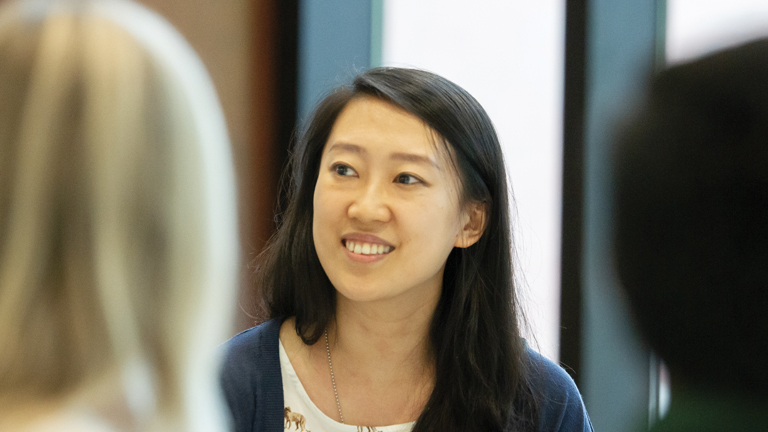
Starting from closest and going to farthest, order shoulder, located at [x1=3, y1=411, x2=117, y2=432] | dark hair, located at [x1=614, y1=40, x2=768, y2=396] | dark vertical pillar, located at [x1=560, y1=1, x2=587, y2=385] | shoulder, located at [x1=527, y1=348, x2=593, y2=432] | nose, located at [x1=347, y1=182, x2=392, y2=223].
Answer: shoulder, located at [x1=3, y1=411, x2=117, y2=432]
nose, located at [x1=347, y1=182, x2=392, y2=223]
shoulder, located at [x1=527, y1=348, x2=593, y2=432]
dark hair, located at [x1=614, y1=40, x2=768, y2=396]
dark vertical pillar, located at [x1=560, y1=1, x2=587, y2=385]

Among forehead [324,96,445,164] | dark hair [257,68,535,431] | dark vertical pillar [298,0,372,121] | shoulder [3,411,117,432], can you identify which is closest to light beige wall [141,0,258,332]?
dark vertical pillar [298,0,372,121]

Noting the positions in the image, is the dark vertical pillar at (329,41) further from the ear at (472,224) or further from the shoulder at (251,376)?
the shoulder at (251,376)

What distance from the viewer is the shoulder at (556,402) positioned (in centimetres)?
141

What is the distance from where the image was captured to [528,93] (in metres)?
1.92

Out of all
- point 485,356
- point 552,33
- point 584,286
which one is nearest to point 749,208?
point 584,286

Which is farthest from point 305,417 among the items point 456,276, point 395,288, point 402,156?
point 402,156

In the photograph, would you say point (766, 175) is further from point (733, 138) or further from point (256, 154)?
point (256, 154)

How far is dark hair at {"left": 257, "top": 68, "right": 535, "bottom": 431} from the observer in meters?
1.36

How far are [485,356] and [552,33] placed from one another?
965 mm

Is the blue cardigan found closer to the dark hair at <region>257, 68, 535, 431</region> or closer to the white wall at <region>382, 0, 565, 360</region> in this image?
the dark hair at <region>257, 68, 535, 431</region>

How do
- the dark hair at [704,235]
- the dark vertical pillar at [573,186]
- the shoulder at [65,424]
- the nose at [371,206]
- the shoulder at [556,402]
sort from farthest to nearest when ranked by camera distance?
the dark vertical pillar at [573,186] → the dark hair at [704,235] → the shoulder at [556,402] → the nose at [371,206] → the shoulder at [65,424]

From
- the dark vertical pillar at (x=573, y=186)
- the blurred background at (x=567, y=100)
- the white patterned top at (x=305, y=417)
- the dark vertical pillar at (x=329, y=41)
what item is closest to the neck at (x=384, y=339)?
the white patterned top at (x=305, y=417)

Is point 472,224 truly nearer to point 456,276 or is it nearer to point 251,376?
point 456,276

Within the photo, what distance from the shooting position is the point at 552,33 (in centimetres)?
192
